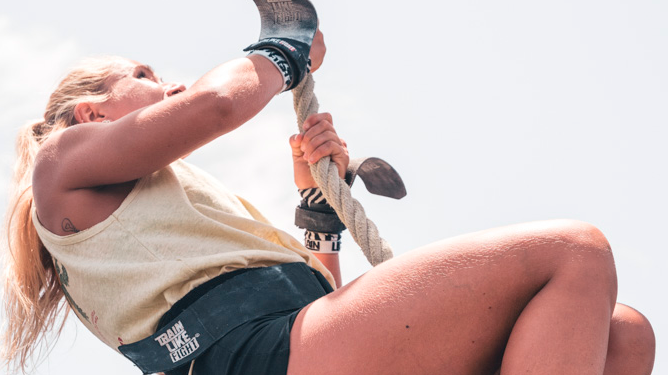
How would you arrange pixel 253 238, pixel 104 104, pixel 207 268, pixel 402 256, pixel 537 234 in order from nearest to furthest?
pixel 537 234
pixel 402 256
pixel 207 268
pixel 253 238
pixel 104 104

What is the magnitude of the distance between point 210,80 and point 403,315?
0.79 meters

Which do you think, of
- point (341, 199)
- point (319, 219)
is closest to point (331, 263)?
point (319, 219)

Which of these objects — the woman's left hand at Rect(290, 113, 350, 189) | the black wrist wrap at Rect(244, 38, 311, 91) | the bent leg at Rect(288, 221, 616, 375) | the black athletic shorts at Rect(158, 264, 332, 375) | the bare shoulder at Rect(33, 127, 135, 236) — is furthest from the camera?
the woman's left hand at Rect(290, 113, 350, 189)

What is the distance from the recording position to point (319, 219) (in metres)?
2.85

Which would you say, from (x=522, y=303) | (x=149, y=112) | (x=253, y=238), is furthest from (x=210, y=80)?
(x=522, y=303)

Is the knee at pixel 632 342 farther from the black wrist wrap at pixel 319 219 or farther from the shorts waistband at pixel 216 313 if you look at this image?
the black wrist wrap at pixel 319 219

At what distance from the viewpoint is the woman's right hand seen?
248cm

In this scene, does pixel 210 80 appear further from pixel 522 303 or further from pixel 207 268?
pixel 522 303

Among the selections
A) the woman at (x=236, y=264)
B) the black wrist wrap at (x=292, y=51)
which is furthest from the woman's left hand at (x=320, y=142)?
the black wrist wrap at (x=292, y=51)

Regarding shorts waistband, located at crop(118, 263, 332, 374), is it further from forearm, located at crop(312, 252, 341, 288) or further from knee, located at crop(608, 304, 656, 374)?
forearm, located at crop(312, 252, 341, 288)

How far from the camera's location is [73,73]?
2.68 meters

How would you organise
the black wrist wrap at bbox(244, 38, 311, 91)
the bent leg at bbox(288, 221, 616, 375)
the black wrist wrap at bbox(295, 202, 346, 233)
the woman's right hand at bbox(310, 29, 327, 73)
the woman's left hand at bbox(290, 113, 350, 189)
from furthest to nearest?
1. the black wrist wrap at bbox(295, 202, 346, 233)
2. the woman's left hand at bbox(290, 113, 350, 189)
3. the woman's right hand at bbox(310, 29, 327, 73)
4. the black wrist wrap at bbox(244, 38, 311, 91)
5. the bent leg at bbox(288, 221, 616, 375)

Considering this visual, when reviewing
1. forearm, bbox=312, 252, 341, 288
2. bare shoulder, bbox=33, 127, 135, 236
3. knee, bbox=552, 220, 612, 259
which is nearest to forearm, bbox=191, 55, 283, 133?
bare shoulder, bbox=33, 127, 135, 236

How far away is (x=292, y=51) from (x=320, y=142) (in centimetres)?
52
